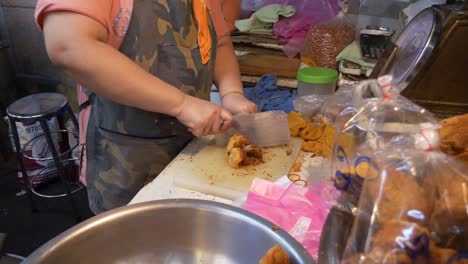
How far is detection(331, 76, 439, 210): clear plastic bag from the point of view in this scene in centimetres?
49

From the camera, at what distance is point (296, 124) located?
1.02 m

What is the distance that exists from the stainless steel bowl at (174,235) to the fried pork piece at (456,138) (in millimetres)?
257

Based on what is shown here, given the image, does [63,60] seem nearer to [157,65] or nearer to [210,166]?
[157,65]

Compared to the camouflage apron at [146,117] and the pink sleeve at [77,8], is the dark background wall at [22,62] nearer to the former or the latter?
the camouflage apron at [146,117]


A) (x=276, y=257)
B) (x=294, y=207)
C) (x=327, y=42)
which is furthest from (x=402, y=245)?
(x=327, y=42)

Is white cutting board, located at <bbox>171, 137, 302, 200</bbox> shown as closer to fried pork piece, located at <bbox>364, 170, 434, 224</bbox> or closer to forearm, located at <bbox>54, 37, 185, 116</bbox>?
forearm, located at <bbox>54, 37, 185, 116</bbox>

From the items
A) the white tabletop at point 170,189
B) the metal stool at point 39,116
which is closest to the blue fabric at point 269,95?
the white tabletop at point 170,189

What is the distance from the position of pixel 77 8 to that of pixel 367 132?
0.53 metres

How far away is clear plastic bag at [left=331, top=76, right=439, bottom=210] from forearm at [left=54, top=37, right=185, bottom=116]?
0.38m

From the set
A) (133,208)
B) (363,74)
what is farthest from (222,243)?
→ (363,74)

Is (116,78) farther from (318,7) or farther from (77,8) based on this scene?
(318,7)

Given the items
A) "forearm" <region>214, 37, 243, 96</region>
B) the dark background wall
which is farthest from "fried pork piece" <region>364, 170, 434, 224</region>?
the dark background wall

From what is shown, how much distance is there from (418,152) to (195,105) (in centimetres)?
50

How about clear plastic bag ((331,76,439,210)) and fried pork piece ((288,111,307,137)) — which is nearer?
clear plastic bag ((331,76,439,210))
